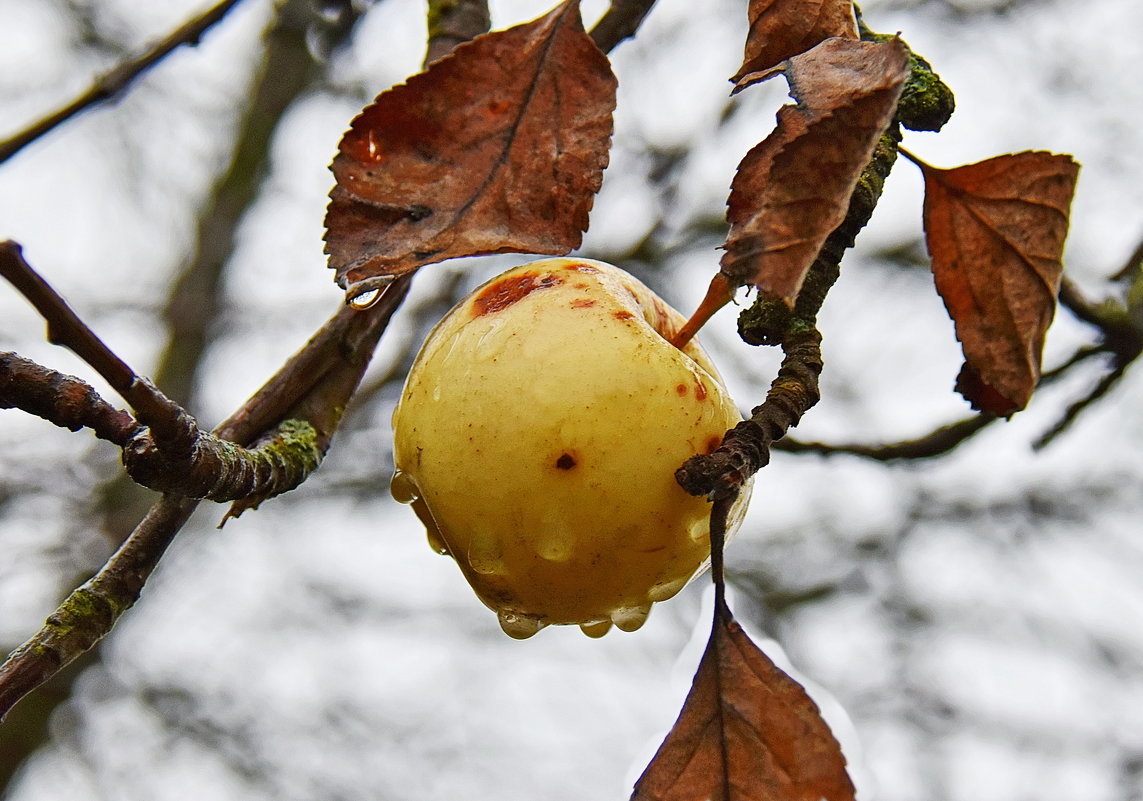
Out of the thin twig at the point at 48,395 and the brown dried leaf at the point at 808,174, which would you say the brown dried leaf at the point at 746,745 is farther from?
the thin twig at the point at 48,395

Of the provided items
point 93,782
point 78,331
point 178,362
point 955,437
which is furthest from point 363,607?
point 78,331

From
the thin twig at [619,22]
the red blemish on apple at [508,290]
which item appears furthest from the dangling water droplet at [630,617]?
the thin twig at [619,22]

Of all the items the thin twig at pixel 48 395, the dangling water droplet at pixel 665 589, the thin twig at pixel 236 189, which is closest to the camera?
the thin twig at pixel 48 395

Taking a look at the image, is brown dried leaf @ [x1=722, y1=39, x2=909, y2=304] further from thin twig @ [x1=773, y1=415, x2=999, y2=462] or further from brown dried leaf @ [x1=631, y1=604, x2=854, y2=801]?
thin twig @ [x1=773, y1=415, x2=999, y2=462]

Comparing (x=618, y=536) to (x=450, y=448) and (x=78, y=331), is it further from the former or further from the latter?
(x=78, y=331)

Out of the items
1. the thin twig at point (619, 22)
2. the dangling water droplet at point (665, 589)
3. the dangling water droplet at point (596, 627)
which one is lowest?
the dangling water droplet at point (596, 627)

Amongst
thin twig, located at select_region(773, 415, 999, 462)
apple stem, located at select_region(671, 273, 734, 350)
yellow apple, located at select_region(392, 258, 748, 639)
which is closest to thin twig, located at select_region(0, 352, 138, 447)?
yellow apple, located at select_region(392, 258, 748, 639)

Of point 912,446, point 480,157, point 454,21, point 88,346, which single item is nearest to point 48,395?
point 88,346
